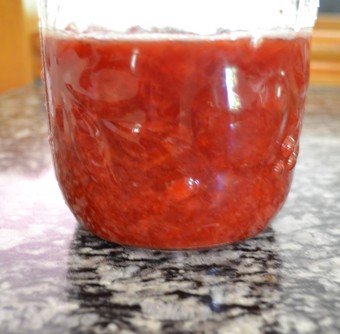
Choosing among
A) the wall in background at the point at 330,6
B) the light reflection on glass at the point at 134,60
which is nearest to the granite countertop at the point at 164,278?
the light reflection on glass at the point at 134,60

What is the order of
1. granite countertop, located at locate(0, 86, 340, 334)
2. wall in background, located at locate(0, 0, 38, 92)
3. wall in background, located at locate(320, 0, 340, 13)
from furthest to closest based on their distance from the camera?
1. wall in background, located at locate(320, 0, 340, 13)
2. wall in background, located at locate(0, 0, 38, 92)
3. granite countertop, located at locate(0, 86, 340, 334)

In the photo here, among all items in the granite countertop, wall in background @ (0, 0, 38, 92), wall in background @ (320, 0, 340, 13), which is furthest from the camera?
wall in background @ (320, 0, 340, 13)

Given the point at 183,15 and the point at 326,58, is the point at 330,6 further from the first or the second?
the point at 183,15

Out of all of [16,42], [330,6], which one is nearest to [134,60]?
[16,42]

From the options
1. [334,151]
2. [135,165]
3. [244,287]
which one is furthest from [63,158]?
[334,151]

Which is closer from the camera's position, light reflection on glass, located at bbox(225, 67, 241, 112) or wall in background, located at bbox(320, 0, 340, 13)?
light reflection on glass, located at bbox(225, 67, 241, 112)

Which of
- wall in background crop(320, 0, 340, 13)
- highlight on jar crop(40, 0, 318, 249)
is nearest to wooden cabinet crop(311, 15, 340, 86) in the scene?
wall in background crop(320, 0, 340, 13)

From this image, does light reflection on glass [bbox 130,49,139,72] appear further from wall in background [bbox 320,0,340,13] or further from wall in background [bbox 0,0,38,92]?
wall in background [bbox 320,0,340,13]

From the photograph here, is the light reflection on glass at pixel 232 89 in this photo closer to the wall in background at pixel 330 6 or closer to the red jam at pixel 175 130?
the red jam at pixel 175 130
